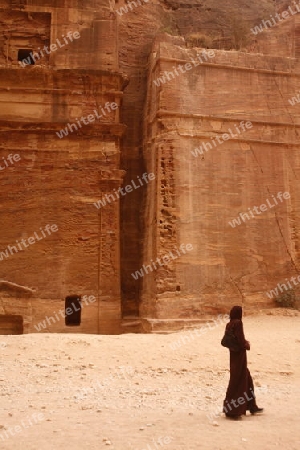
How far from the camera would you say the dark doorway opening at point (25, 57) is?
614 inches

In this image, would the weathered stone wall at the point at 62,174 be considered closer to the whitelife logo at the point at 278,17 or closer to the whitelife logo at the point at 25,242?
the whitelife logo at the point at 25,242

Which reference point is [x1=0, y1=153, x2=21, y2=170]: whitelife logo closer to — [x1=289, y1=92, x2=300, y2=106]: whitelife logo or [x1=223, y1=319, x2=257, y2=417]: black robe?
[x1=289, y1=92, x2=300, y2=106]: whitelife logo

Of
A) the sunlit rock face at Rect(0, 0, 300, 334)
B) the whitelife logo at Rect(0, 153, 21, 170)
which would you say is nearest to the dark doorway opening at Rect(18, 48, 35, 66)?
the sunlit rock face at Rect(0, 0, 300, 334)

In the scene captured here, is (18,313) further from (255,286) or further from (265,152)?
(265,152)

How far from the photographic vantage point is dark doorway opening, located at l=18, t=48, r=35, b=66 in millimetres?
15603

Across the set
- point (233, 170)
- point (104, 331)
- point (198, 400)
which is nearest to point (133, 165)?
point (233, 170)

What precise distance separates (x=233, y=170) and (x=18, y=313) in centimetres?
693

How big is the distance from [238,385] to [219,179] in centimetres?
831

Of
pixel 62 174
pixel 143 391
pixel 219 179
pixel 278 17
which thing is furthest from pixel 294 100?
pixel 143 391

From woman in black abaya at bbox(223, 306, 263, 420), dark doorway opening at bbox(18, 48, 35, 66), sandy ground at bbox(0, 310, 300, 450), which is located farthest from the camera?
dark doorway opening at bbox(18, 48, 35, 66)

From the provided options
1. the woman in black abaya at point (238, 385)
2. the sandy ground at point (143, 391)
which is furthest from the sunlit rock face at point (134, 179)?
the woman in black abaya at point (238, 385)

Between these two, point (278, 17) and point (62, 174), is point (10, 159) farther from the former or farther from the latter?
point (278, 17)

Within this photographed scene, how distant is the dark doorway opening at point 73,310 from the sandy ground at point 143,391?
2682mm

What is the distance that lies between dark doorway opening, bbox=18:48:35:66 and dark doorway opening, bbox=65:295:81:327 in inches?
297
